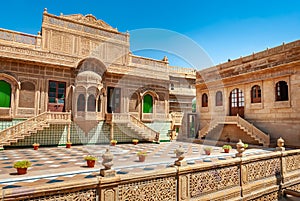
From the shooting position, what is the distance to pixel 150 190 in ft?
14.6

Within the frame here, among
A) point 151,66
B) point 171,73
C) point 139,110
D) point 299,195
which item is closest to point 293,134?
point 299,195

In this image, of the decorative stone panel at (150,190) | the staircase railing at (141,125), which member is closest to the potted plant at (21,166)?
the decorative stone panel at (150,190)

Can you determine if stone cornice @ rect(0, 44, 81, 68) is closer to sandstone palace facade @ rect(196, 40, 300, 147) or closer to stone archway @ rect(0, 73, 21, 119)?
stone archway @ rect(0, 73, 21, 119)

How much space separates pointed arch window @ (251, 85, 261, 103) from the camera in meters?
15.4

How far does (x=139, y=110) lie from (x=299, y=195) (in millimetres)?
13288

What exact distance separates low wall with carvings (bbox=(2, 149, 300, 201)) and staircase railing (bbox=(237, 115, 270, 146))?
6078 millimetres

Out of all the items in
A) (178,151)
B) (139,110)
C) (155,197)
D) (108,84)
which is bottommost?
(155,197)

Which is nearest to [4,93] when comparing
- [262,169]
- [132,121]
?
[132,121]

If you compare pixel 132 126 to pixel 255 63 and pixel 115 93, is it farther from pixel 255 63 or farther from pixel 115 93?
pixel 255 63

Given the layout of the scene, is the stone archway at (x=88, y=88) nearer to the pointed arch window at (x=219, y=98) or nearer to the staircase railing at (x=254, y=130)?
the pointed arch window at (x=219, y=98)

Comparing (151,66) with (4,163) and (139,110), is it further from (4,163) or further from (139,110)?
(4,163)

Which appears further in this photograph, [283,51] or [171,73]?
[171,73]

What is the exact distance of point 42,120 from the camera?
43.8ft

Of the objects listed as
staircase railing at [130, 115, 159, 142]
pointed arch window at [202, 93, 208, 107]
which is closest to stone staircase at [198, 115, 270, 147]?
pointed arch window at [202, 93, 208, 107]
